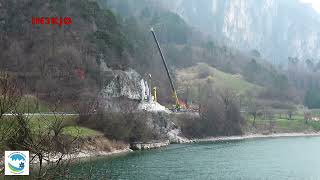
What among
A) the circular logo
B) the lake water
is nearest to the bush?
the lake water

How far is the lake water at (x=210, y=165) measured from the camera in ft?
143

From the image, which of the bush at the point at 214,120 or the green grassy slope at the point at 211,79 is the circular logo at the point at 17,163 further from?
the green grassy slope at the point at 211,79

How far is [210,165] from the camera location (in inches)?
2047

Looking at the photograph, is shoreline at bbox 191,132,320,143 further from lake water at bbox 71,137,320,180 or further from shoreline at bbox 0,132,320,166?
lake water at bbox 71,137,320,180

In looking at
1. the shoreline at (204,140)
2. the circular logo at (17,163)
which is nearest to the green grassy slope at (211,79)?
the shoreline at (204,140)

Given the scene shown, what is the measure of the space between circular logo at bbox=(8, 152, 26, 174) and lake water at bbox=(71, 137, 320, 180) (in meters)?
24.4

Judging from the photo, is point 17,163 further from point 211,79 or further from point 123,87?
point 211,79

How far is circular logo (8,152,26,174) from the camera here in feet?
36.9

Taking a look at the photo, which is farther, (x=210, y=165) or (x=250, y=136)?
(x=250, y=136)

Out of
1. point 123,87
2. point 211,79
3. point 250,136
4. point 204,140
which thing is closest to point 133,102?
point 123,87

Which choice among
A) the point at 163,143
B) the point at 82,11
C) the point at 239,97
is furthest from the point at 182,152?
the point at 239,97

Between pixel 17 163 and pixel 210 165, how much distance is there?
42286 mm

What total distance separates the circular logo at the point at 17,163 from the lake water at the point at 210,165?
24.4 meters

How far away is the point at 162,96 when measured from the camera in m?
117
